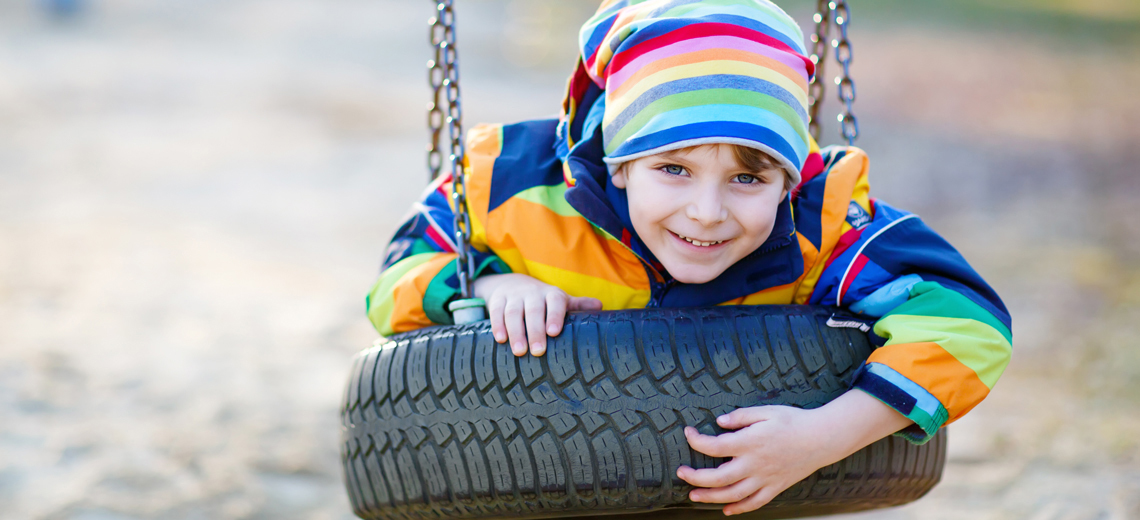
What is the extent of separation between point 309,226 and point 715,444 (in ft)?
16.9

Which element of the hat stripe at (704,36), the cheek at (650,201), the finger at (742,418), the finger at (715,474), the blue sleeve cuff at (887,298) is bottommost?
the finger at (715,474)

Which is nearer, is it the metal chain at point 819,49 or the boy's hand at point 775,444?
the boy's hand at point 775,444

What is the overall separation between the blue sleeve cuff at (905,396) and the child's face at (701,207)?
0.29 m

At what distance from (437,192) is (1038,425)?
266 centimetres

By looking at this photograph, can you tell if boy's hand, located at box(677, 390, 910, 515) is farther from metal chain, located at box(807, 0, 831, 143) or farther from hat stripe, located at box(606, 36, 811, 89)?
metal chain, located at box(807, 0, 831, 143)

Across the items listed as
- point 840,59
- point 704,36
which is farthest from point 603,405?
point 840,59

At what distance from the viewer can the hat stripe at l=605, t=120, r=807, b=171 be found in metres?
1.43

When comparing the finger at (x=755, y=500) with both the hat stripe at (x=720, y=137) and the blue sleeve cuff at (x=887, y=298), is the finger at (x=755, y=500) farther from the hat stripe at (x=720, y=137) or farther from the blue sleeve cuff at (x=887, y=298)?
the hat stripe at (x=720, y=137)

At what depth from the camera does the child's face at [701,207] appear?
1.46 meters

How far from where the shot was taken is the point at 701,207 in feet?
4.75

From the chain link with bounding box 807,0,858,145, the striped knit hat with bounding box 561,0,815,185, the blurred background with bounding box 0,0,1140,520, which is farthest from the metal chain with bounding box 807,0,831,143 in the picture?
the blurred background with bounding box 0,0,1140,520

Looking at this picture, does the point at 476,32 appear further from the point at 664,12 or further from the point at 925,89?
the point at 664,12

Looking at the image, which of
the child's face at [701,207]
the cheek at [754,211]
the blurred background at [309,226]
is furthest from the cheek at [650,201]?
the blurred background at [309,226]

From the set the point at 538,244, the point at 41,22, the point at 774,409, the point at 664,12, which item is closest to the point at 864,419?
the point at 774,409
